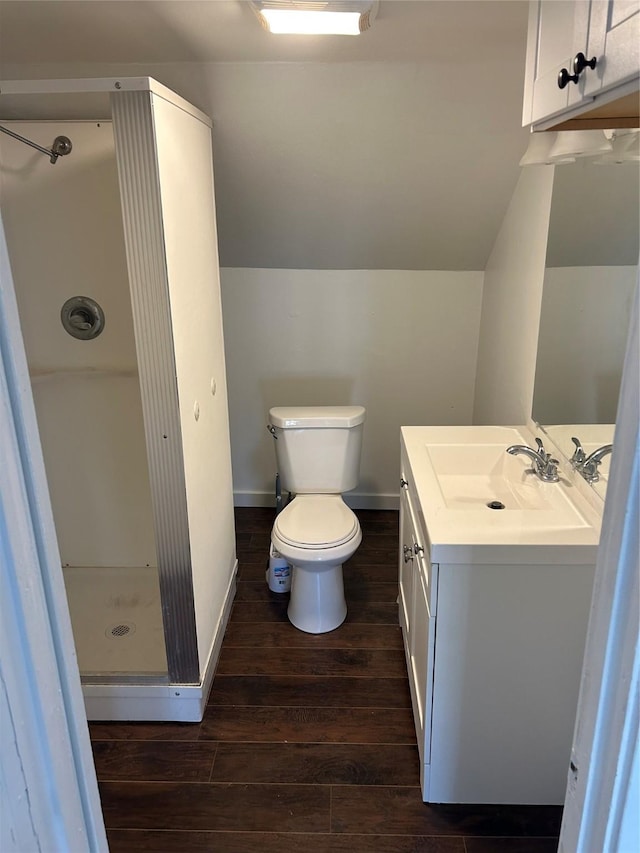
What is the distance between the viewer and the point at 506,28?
1.82m

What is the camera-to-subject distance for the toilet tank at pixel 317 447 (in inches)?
108

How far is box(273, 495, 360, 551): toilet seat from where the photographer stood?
240 cm

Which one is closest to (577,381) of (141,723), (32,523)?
(32,523)

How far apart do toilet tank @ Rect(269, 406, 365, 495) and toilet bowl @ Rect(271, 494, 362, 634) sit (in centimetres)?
19

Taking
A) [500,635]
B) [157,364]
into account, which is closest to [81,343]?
[157,364]

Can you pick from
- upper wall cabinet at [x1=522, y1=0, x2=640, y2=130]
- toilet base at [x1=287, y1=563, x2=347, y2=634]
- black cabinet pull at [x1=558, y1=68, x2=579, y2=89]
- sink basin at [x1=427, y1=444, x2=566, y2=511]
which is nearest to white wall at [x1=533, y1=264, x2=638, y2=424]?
sink basin at [x1=427, y1=444, x2=566, y2=511]

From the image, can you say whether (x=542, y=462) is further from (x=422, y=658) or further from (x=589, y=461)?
(x=422, y=658)

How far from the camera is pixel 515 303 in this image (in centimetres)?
252

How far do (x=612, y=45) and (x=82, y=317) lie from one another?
6.78 ft

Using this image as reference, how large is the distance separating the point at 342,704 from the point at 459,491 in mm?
859

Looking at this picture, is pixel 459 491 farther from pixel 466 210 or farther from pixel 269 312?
pixel 269 312

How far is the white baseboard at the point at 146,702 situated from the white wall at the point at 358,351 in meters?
1.58

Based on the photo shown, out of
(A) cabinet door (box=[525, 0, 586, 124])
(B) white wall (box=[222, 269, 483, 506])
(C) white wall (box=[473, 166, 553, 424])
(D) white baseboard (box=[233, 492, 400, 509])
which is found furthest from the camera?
(D) white baseboard (box=[233, 492, 400, 509])

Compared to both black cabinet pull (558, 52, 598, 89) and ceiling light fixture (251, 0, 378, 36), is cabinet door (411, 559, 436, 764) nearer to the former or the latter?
black cabinet pull (558, 52, 598, 89)
